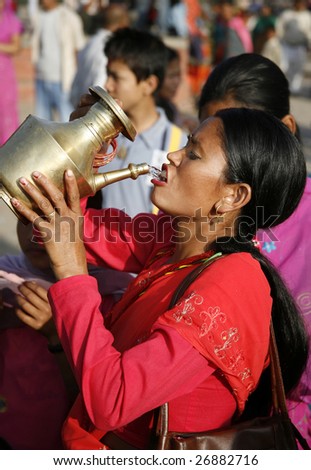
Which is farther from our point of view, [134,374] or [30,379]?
[30,379]

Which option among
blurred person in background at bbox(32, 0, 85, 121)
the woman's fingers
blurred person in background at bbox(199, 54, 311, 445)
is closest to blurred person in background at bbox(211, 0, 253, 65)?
blurred person in background at bbox(32, 0, 85, 121)

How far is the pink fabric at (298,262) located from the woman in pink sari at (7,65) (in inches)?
206

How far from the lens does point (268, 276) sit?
1.82 metres

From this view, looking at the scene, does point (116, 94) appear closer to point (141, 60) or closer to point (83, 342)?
point (141, 60)

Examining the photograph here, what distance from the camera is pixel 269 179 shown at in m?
1.82

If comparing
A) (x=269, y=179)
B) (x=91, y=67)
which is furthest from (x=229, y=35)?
(x=269, y=179)

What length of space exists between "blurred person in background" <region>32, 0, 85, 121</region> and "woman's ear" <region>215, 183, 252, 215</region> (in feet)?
19.7

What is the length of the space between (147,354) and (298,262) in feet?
3.27

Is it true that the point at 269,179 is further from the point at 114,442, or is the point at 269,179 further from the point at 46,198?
the point at 114,442

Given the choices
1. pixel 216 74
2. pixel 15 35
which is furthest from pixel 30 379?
pixel 15 35

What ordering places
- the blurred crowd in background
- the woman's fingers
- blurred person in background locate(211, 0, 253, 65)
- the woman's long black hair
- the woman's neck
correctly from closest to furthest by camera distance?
the woman's fingers → the woman's long black hair → the woman's neck → the blurred crowd in background → blurred person in background locate(211, 0, 253, 65)

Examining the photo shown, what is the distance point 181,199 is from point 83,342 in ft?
1.70

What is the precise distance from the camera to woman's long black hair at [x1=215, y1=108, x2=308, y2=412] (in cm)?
181

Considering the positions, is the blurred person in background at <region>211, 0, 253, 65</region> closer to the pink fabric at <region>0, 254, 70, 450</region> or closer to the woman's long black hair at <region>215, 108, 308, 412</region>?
the pink fabric at <region>0, 254, 70, 450</region>
